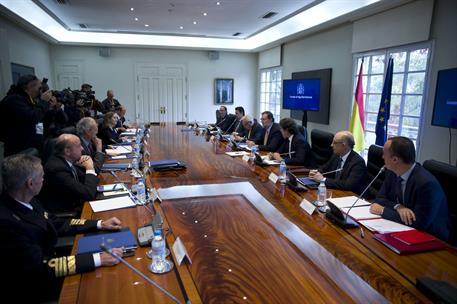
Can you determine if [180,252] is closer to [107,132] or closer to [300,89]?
[107,132]

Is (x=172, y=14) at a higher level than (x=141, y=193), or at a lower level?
higher

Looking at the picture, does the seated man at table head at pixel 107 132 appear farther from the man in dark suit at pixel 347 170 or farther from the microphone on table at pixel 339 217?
the microphone on table at pixel 339 217

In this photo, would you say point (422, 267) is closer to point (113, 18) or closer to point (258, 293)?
point (258, 293)

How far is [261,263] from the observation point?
132 centimetres

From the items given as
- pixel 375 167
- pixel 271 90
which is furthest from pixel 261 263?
pixel 271 90

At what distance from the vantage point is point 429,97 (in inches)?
154

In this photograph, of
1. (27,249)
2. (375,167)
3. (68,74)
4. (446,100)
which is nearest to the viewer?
(27,249)

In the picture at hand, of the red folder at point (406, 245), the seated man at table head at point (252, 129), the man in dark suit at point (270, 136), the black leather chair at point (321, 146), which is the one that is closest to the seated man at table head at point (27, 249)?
the red folder at point (406, 245)

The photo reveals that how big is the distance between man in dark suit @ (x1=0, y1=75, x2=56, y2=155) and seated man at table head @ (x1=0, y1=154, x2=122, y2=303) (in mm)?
2266

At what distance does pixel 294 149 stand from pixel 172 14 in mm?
3791

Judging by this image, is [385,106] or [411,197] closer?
[411,197]

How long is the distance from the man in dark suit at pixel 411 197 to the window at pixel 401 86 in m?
2.56

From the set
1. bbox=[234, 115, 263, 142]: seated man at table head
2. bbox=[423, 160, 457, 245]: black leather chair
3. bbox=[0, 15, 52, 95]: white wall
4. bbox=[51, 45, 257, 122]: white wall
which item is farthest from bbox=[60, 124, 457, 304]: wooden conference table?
bbox=[51, 45, 257, 122]: white wall

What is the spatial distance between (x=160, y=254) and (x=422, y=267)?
1.07 meters
